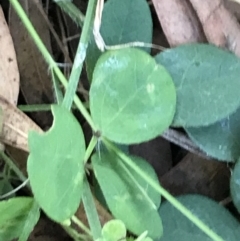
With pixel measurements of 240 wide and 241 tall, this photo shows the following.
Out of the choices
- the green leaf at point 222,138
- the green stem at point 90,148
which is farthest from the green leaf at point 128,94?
the green leaf at point 222,138

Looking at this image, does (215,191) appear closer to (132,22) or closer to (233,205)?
(233,205)

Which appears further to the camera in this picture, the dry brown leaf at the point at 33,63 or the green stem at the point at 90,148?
the dry brown leaf at the point at 33,63

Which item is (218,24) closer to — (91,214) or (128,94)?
(128,94)

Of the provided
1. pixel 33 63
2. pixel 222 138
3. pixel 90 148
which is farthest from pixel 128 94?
pixel 33 63

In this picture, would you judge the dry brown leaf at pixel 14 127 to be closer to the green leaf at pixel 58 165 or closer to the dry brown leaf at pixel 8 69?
the dry brown leaf at pixel 8 69

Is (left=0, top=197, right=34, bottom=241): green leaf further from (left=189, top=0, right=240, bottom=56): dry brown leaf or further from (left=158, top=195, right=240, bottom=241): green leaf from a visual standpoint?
(left=189, top=0, right=240, bottom=56): dry brown leaf

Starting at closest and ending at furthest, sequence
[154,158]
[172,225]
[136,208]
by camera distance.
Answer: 1. [136,208]
2. [172,225]
3. [154,158]

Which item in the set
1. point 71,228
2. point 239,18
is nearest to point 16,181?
point 71,228
